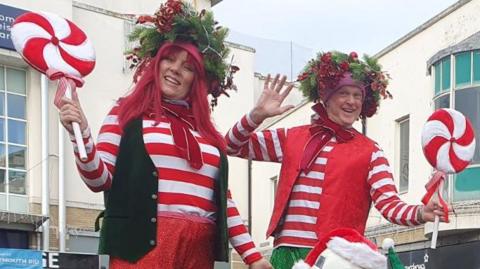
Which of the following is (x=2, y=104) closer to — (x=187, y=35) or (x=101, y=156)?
(x=187, y=35)

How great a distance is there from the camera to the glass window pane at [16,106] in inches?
620

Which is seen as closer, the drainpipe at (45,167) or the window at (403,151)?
the window at (403,151)

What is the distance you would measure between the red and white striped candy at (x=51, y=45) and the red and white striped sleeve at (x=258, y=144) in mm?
910

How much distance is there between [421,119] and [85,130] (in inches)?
497

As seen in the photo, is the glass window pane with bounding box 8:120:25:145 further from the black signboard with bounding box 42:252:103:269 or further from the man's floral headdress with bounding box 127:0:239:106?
the man's floral headdress with bounding box 127:0:239:106

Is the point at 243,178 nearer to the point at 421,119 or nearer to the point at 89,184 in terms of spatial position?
the point at 421,119

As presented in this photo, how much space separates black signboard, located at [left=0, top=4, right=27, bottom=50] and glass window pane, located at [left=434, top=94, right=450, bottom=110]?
7668 millimetres

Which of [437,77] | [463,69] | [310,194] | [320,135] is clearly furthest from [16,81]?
[310,194]

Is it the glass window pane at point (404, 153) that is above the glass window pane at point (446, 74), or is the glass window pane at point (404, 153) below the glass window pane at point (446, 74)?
below

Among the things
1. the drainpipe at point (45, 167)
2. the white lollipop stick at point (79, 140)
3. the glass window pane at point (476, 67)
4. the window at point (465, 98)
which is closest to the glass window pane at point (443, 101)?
the window at point (465, 98)

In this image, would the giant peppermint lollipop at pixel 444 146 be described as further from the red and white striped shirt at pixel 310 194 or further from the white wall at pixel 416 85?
the white wall at pixel 416 85

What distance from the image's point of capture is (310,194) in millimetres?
3793

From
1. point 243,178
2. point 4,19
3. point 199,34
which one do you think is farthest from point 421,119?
point 199,34

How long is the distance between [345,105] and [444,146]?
509mm
